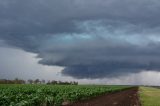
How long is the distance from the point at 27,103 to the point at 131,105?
14.1 m

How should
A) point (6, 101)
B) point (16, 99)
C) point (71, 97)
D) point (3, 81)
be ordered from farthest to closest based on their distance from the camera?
point (3, 81) → point (71, 97) → point (16, 99) → point (6, 101)

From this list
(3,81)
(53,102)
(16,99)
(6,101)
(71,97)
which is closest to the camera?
(6,101)

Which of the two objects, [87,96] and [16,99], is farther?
[87,96]

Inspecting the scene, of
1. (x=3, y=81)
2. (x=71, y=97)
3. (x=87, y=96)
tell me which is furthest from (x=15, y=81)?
(x=71, y=97)

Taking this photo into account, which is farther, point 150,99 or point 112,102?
point 150,99

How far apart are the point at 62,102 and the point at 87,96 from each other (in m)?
20.4

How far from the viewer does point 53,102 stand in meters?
41.8

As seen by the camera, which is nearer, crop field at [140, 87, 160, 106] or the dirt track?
the dirt track

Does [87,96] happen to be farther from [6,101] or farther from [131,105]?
[6,101]

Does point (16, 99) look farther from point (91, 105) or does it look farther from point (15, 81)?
point (15, 81)

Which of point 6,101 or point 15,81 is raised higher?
point 15,81

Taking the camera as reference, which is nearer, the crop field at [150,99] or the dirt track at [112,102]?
the dirt track at [112,102]

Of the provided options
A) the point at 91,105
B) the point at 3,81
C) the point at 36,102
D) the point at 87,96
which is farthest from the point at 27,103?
the point at 3,81

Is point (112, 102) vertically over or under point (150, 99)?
under
